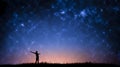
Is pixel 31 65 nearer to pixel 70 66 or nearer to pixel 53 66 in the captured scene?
pixel 53 66

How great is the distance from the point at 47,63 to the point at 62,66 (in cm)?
256

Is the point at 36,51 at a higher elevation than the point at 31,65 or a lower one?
higher

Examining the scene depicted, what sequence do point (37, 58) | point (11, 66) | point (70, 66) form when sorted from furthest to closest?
1. point (37, 58)
2. point (11, 66)
3. point (70, 66)

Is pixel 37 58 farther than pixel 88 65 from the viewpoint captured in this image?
Yes

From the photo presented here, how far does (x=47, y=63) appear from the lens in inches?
1289

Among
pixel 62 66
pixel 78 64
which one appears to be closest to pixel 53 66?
pixel 62 66

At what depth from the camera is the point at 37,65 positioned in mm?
31047

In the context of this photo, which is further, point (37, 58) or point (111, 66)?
point (37, 58)

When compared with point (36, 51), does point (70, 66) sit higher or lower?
lower

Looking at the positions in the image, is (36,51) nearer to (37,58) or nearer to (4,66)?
(37,58)

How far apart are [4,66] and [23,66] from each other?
3.29 m

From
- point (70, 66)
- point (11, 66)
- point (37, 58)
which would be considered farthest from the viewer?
point (37, 58)

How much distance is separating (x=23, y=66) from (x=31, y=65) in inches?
43.2

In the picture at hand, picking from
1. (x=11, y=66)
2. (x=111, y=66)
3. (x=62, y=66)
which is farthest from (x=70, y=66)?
(x=11, y=66)
